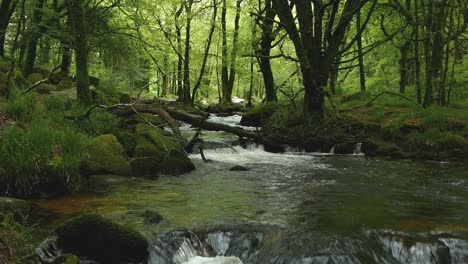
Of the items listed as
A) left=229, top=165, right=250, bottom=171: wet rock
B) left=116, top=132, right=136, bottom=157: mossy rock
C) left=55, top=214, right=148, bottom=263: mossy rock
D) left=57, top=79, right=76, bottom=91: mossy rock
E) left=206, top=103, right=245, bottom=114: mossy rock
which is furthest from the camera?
left=206, top=103, right=245, bottom=114: mossy rock

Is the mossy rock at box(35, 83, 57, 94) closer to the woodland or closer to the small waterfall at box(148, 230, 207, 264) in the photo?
the woodland

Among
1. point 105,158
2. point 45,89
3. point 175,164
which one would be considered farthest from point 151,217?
point 45,89

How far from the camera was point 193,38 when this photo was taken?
3931cm

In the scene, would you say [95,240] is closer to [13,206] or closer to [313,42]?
[13,206]

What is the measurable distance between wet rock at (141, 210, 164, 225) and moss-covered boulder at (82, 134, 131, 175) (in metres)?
2.52

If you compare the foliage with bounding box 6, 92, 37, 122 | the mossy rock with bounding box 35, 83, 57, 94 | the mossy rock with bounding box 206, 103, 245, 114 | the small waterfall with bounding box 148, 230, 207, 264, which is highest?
the mossy rock with bounding box 35, 83, 57, 94

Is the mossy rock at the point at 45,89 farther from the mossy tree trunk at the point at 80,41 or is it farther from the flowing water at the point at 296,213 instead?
the flowing water at the point at 296,213

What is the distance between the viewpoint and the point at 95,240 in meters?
4.76

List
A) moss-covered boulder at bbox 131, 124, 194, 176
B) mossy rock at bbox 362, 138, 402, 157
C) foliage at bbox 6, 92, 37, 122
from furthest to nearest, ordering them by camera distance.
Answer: mossy rock at bbox 362, 138, 402, 157 < moss-covered boulder at bbox 131, 124, 194, 176 < foliage at bbox 6, 92, 37, 122

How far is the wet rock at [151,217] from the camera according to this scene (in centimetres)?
591

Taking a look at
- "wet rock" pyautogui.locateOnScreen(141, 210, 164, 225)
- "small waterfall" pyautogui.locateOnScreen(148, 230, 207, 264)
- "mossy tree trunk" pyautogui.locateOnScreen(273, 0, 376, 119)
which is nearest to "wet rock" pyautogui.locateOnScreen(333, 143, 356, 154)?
"mossy tree trunk" pyautogui.locateOnScreen(273, 0, 376, 119)

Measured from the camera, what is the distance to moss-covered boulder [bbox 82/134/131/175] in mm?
8336

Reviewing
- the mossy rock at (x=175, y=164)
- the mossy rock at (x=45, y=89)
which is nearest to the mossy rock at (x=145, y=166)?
the mossy rock at (x=175, y=164)

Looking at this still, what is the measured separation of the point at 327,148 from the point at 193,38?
2754cm
